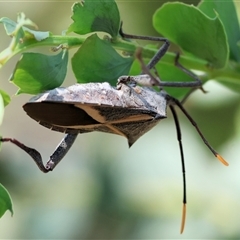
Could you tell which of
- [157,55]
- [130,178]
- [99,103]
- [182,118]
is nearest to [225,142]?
[182,118]

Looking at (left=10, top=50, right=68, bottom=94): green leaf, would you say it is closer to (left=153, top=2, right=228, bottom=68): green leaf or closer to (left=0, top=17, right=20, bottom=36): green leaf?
(left=0, top=17, right=20, bottom=36): green leaf

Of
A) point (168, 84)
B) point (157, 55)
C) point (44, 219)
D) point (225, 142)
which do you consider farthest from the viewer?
point (44, 219)

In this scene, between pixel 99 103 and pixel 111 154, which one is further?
pixel 111 154

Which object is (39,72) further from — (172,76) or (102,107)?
(172,76)

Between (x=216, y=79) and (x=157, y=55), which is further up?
(x=157, y=55)

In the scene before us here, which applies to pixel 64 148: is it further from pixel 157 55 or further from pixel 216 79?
pixel 216 79

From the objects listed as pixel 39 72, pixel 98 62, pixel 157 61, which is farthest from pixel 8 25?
pixel 157 61
